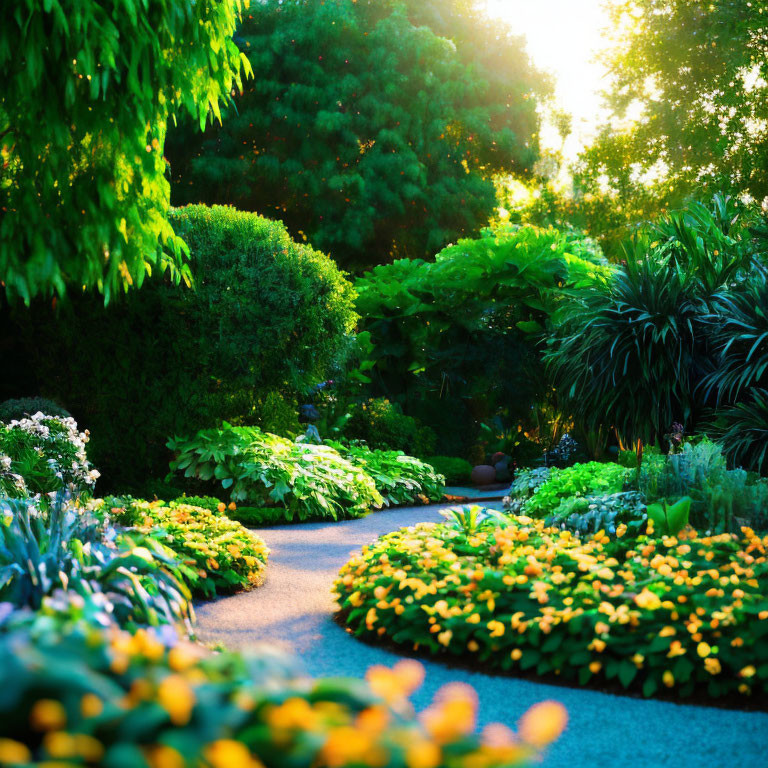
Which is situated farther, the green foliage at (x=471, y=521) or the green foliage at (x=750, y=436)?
the green foliage at (x=750, y=436)

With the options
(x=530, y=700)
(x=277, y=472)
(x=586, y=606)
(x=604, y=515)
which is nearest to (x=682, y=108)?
(x=277, y=472)

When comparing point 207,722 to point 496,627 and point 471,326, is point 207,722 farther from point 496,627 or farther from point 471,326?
point 471,326

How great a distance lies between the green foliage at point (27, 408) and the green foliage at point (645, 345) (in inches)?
221

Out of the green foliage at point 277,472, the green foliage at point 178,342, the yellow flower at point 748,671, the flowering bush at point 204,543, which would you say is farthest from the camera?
the green foliage at point 178,342

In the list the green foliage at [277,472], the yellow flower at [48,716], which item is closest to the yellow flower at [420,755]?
the yellow flower at [48,716]

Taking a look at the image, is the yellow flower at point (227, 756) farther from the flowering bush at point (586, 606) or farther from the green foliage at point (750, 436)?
the green foliage at point (750, 436)

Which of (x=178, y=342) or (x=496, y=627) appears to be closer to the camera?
(x=496, y=627)

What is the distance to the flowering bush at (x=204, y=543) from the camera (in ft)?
16.9

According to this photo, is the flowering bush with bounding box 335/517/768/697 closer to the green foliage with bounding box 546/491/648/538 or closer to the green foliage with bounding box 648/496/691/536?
the green foliage with bounding box 648/496/691/536

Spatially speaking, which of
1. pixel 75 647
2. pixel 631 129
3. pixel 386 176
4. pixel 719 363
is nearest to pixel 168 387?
pixel 719 363

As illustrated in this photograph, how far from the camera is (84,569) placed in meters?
3.63

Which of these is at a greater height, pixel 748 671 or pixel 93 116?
pixel 93 116

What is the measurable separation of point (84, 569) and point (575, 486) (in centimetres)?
458

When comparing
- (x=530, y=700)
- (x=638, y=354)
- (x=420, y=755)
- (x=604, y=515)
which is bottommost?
(x=530, y=700)
